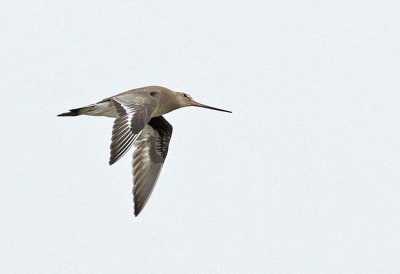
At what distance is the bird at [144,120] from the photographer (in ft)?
34.8

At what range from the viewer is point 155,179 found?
1249cm

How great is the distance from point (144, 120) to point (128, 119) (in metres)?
0.21

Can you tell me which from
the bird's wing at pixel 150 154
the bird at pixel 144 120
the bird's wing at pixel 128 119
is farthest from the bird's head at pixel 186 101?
the bird's wing at pixel 128 119

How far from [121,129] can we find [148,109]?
0.80 metres

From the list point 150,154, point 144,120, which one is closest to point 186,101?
point 150,154

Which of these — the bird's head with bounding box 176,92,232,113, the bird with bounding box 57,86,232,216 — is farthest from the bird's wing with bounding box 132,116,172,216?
the bird's head with bounding box 176,92,232,113

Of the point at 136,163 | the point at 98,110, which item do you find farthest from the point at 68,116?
the point at 136,163

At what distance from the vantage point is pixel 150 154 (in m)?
12.9

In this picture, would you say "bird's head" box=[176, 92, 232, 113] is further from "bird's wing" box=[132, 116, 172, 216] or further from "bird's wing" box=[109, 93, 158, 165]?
"bird's wing" box=[109, 93, 158, 165]

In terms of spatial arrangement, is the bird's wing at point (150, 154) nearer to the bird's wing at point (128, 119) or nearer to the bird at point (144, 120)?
the bird at point (144, 120)

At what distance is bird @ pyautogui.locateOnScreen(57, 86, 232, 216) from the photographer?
1061cm

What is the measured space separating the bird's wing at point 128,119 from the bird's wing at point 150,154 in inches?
53.1

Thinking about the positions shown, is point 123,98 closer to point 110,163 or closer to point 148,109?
point 148,109

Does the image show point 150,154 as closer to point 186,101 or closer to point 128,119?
point 186,101
